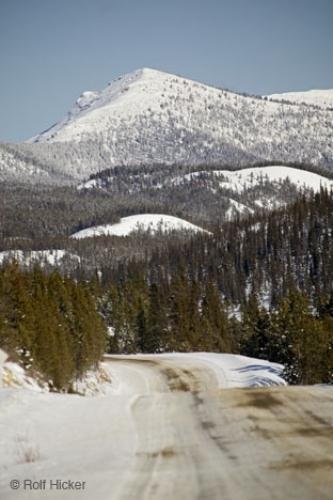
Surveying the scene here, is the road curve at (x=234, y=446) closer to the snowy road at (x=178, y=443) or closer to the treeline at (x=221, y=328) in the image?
the snowy road at (x=178, y=443)

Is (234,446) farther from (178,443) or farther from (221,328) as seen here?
(221,328)

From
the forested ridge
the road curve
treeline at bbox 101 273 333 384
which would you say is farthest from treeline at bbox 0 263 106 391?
the road curve

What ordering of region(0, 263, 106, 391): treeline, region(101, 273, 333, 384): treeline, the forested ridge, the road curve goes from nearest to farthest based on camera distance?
the road curve → region(0, 263, 106, 391): treeline → the forested ridge → region(101, 273, 333, 384): treeline

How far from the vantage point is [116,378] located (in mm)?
54438

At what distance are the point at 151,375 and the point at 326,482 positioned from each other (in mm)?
41697

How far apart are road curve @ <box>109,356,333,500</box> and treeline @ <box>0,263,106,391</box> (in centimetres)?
2024

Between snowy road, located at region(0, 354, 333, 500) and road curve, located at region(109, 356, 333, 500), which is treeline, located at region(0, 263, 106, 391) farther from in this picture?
road curve, located at region(109, 356, 333, 500)

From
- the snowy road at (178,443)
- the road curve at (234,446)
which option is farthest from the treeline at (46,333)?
the road curve at (234,446)

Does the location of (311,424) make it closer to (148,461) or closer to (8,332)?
(148,461)

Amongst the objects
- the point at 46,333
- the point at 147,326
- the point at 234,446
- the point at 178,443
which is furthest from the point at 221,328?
the point at 234,446

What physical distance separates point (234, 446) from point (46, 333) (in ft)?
106

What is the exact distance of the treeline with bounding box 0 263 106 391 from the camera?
1499 inches

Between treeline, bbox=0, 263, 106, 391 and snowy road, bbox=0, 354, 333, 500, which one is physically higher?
treeline, bbox=0, 263, 106, 391

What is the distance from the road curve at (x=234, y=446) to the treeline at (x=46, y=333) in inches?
797
